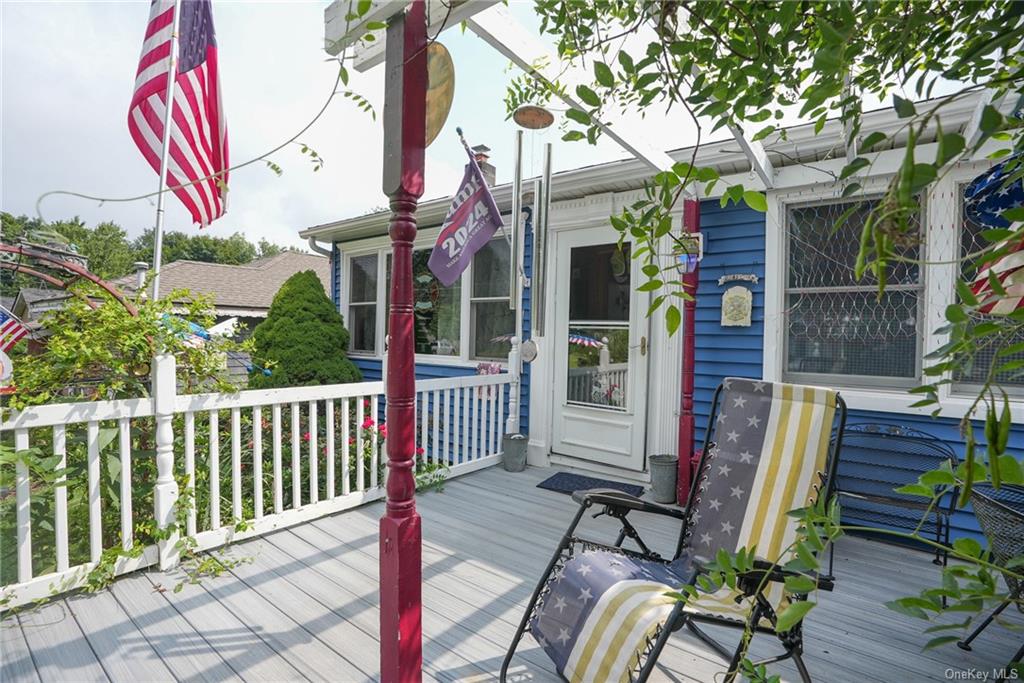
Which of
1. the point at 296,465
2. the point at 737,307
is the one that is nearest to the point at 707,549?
the point at 737,307

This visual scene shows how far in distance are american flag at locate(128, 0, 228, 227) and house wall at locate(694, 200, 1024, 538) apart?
3733 mm

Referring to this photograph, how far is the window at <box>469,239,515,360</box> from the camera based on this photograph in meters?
5.39

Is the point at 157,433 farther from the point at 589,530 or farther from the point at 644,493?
the point at 644,493

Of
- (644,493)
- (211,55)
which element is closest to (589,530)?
(644,493)

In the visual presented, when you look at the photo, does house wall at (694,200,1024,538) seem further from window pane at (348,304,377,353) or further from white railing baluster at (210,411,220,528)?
window pane at (348,304,377,353)

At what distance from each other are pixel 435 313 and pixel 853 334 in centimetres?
417

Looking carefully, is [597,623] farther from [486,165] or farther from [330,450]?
[486,165]

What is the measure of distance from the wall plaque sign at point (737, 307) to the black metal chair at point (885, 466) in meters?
1.00

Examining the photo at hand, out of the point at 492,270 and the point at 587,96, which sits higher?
the point at 492,270

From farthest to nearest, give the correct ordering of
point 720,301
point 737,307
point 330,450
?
point 720,301
point 737,307
point 330,450

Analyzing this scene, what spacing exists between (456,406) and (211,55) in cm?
327

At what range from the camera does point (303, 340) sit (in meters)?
6.01

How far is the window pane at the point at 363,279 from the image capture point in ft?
22.4

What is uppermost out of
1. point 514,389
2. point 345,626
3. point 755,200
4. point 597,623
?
point 755,200
